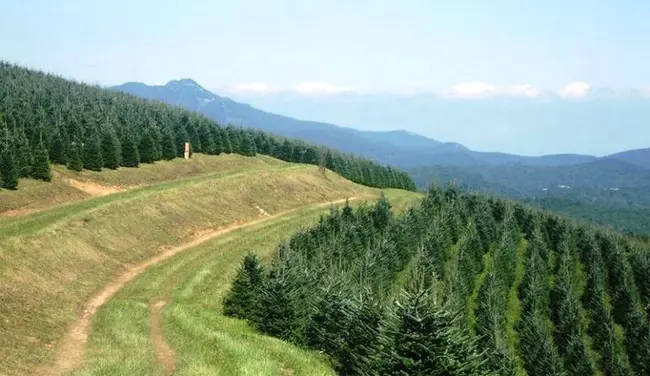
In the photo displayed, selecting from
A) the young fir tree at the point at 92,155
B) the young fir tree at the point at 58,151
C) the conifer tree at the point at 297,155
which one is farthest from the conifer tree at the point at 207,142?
the conifer tree at the point at 297,155

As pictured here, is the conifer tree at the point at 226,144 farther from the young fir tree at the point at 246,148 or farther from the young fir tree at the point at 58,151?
the young fir tree at the point at 58,151

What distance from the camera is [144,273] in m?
39.7

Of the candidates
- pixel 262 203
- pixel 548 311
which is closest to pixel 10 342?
pixel 262 203

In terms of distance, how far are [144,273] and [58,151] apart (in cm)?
3055

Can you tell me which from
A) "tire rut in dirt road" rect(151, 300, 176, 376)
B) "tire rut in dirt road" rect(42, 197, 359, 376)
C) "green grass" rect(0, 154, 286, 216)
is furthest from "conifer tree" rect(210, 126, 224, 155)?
"tire rut in dirt road" rect(151, 300, 176, 376)

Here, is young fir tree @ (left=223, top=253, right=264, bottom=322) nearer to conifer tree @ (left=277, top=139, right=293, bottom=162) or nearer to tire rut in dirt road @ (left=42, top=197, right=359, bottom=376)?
tire rut in dirt road @ (left=42, top=197, right=359, bottom=376)

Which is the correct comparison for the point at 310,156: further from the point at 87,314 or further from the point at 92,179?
the point at 87,314

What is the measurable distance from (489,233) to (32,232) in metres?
64.8

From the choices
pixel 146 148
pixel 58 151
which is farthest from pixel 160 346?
pixel 146 148

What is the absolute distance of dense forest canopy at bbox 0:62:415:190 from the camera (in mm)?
55344

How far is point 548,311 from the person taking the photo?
67.5 metres

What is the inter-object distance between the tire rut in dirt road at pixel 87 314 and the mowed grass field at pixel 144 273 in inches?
13.6

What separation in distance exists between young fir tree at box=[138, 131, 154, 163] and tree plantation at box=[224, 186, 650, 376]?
31.1 meters

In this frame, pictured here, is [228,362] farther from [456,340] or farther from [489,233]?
[489,233]
